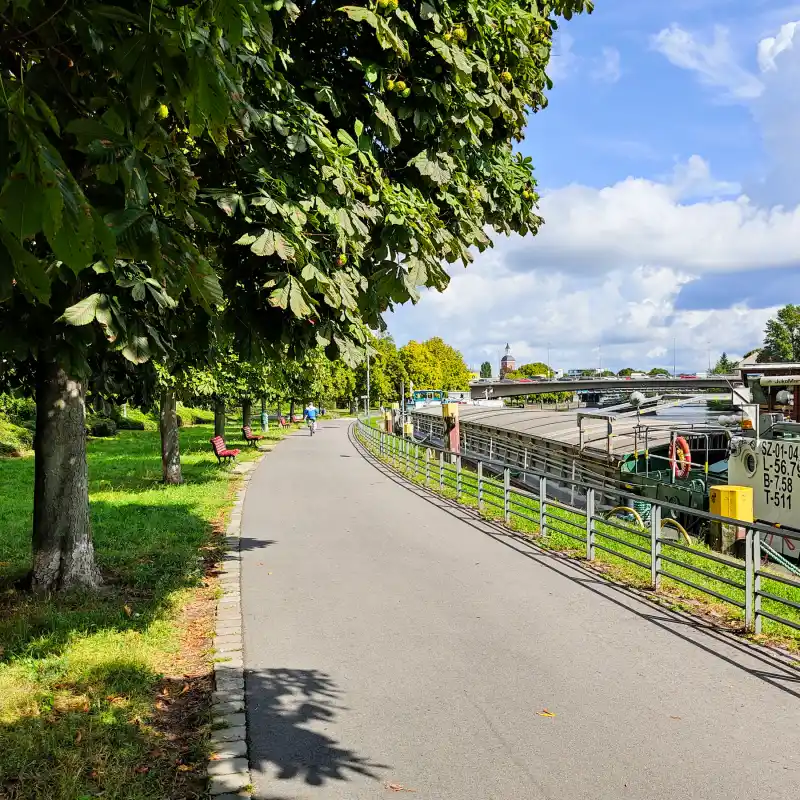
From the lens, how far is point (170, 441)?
16375 millimetres

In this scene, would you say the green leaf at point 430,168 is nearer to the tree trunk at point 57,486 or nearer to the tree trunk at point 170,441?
the tree trunk at point 57,486

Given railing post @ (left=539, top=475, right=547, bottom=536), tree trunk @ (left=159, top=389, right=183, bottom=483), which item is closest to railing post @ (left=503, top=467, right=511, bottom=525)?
railing post @ (left=539, top=475, right=547, bottom=536)

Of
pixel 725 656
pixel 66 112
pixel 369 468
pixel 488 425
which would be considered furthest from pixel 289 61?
pixel 488 425

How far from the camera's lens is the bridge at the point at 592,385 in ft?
187

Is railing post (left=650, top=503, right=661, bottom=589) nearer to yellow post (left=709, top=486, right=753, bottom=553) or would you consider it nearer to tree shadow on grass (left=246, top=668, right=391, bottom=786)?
yellow post (left=709, top=486, right=753, bottom=553)

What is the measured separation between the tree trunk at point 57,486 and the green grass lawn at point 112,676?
10.9 inches

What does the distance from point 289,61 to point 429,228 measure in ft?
5.88

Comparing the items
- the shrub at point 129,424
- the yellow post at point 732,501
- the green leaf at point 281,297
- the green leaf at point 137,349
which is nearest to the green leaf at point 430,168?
the green leaf at point 281,297

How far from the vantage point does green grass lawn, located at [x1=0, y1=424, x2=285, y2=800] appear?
3.74m

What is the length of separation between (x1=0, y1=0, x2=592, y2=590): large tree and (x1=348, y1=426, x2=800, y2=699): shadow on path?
3.64 m

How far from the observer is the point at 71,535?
6.83m

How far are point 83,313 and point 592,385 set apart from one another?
64.0m

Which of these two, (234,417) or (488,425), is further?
(234,417)

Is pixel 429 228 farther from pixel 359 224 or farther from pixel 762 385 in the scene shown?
pixel 762 385
